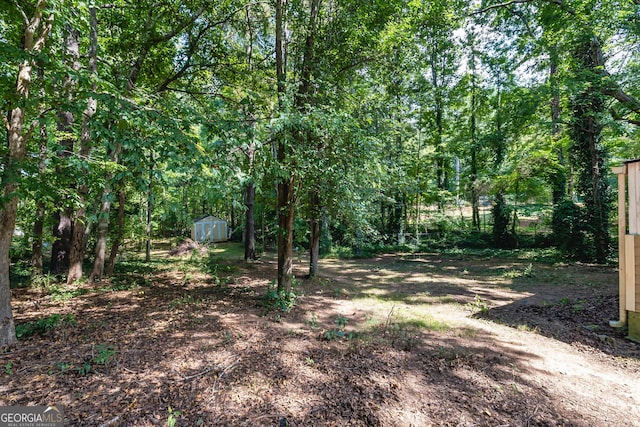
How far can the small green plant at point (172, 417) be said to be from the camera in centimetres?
231

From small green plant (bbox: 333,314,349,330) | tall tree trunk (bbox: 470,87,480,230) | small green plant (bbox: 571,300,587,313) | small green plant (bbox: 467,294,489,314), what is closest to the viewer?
small green plant (bbox: 333,314,349,330)

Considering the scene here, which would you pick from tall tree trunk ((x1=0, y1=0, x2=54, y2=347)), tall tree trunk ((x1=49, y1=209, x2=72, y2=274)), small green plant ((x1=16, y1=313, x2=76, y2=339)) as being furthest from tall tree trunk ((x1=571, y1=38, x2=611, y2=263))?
tall tree trunk ((x1=49, y1=209, x2=72, y2=274))

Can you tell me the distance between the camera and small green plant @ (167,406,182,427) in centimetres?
231

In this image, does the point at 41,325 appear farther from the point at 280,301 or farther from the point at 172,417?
the point at 280,301

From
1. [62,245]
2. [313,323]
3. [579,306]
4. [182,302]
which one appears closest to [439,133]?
[579,306]

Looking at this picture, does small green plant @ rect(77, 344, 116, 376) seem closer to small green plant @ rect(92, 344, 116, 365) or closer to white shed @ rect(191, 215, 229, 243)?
small green plant @ rect(92, 344, 116, 365)

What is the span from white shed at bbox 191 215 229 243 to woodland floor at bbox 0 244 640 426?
1453cm

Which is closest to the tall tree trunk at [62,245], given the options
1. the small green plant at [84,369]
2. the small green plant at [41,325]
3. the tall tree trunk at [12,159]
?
the small green plant at [41,325]

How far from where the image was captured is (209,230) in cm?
2100

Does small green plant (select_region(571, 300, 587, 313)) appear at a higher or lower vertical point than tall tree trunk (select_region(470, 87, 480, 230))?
lower

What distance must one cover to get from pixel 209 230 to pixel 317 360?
62.7ft

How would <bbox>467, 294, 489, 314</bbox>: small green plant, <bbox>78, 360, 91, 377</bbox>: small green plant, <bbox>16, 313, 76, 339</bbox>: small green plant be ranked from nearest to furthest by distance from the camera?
<bbox>78, 360, 91, 377</bbox>: small green plant → <bbox>16, 313, 76, 339</bbox>: small green plant → <bbox>467, 294, 489, 314</bbox>: small green plant

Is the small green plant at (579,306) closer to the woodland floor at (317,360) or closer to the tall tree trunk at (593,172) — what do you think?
the woodland floor at (317,360)

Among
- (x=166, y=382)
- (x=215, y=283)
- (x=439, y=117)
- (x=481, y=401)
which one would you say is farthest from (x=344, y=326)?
(x=439, y=117)
